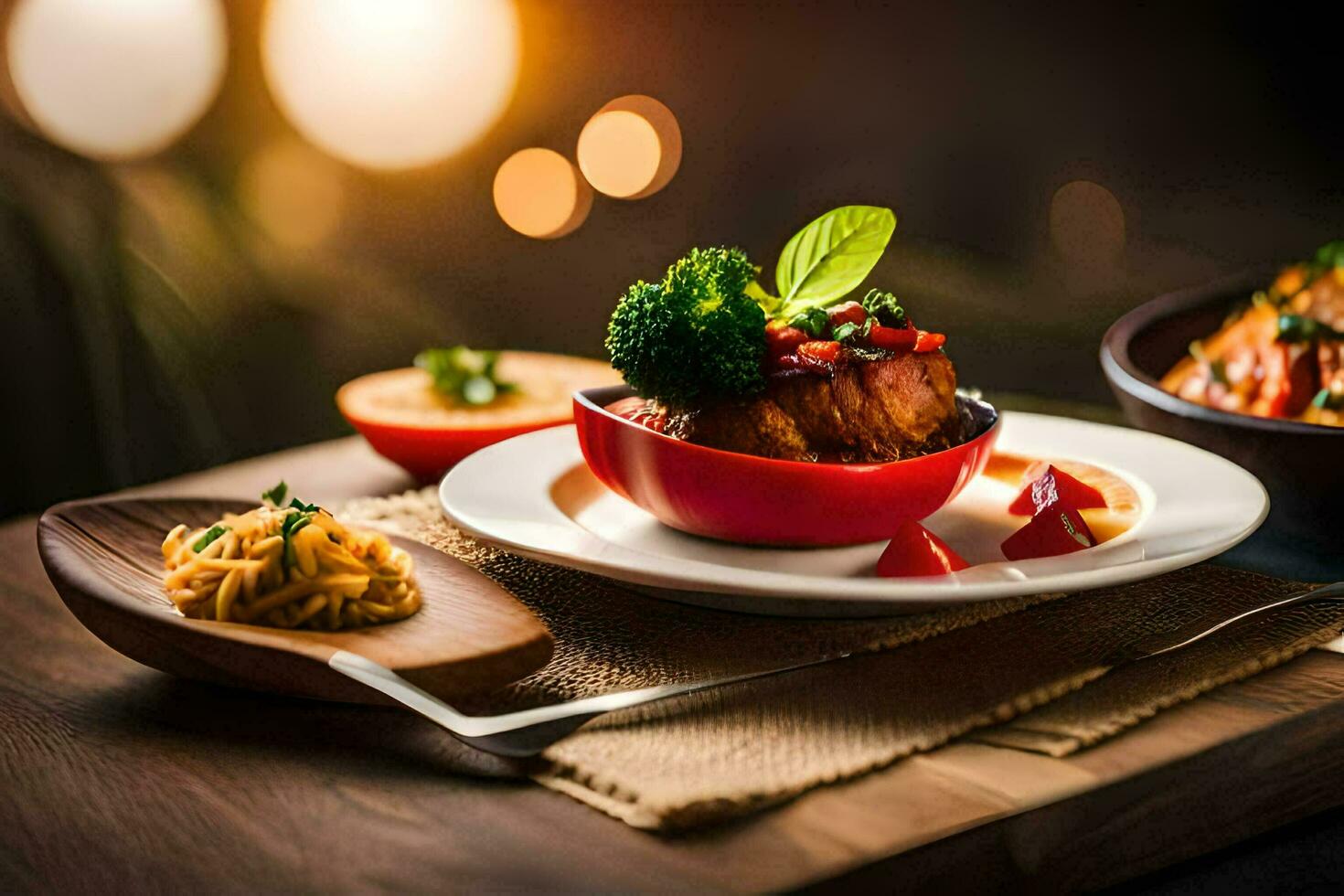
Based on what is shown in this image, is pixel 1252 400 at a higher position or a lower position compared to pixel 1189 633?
higher

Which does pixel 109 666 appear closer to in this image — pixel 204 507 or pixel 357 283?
pixel 204 507

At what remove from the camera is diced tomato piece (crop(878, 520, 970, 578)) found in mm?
1186

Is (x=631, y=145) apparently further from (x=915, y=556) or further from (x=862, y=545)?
(x=915, y=556)

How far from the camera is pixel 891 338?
1.36 metres

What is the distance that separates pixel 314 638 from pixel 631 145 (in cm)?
325

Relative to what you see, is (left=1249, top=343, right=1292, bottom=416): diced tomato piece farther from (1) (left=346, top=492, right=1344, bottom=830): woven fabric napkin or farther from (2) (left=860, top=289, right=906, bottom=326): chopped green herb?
(2) (left=860, top=289, right=906, bottom=326): chopped green herb

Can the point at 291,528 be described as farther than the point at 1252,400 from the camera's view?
No

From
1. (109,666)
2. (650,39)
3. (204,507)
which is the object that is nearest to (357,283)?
(650,39)

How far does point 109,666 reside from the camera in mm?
1186

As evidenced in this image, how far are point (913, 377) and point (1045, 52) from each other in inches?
94.1

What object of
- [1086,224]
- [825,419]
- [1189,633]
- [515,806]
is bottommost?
[515,806]

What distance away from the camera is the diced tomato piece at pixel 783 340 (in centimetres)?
133

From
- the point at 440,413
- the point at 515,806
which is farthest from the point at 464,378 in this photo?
the point at 515,806

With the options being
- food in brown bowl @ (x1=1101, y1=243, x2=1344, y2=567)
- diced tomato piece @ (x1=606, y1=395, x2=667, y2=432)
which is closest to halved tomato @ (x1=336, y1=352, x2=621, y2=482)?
diced tomato piece @ (x1=606, y1=395, x2=667, y2=432)
